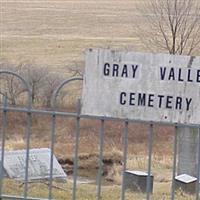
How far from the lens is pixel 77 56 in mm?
40688

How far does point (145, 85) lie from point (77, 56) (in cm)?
3393

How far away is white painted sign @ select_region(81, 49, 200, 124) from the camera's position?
6793 millimetres

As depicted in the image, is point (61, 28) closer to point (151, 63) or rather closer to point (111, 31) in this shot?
point (111, 31)

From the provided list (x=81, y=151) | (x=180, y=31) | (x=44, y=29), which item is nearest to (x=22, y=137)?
(x=81, y=151)

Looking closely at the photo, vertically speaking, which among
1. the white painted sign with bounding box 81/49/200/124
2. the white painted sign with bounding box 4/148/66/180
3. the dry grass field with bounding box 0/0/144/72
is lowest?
the white painted sign with bounding box 4/148/66/180

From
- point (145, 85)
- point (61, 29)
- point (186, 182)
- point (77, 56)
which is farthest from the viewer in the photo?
point (61, 29)

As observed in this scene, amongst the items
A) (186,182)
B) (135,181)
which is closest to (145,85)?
(135,181)

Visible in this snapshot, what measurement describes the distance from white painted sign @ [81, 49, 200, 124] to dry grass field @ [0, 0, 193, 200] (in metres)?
1.98

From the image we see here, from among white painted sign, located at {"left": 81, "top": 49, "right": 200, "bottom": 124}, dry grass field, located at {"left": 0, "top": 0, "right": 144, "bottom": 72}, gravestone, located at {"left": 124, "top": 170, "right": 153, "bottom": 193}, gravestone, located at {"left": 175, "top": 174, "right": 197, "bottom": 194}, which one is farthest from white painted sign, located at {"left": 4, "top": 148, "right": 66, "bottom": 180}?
dry grass field, located at {"left": 0, "top": 0, "right": 144, "bottom": 72}

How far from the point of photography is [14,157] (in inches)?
438

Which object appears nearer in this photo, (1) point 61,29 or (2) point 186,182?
(2) point 186,182

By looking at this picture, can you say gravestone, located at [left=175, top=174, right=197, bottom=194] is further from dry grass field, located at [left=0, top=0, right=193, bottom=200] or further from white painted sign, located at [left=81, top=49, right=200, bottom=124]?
white painted sign, located at [left=81, top=49, right=200, bottom=124]

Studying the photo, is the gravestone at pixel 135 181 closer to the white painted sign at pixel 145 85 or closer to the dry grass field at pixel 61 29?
the white painted sign at pixel 145 85

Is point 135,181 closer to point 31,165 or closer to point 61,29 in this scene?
point 31,165
